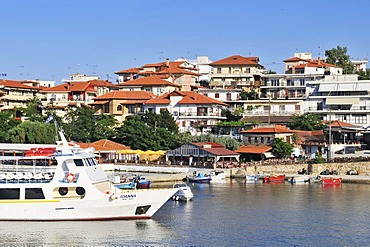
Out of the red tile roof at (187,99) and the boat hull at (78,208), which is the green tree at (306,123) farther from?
the boat hull at (78,208)

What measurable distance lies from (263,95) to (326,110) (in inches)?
416

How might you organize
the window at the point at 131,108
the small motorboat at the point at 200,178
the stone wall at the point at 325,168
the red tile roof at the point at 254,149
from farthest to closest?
the window at the point at 131,108
the red tile roof at the point at 254,149
the stone wall at the point at 325,168
the small motorboat at the point at 200,178

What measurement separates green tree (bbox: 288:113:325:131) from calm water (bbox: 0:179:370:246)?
90.9 ft

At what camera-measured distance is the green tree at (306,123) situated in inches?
2864

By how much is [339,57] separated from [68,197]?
75.7 meters

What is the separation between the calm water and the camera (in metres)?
31.0

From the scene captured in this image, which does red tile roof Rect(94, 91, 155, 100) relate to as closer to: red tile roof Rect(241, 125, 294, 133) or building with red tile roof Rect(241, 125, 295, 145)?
building with red tile roof Rect(241, 125, 295, 145)

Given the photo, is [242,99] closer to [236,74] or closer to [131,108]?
[236,74]

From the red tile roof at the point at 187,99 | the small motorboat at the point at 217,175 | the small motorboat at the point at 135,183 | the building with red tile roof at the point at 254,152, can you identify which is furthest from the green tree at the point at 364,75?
the small motorboat at the point at 135,183

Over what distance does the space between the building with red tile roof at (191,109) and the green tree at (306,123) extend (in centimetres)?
893

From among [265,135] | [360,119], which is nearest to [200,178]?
[265,135]

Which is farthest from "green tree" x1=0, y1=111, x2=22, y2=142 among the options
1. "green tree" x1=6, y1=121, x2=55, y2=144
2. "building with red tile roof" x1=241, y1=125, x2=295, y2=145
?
"building with red tile roof" x1=241, y1=125, x2=295, y2=145

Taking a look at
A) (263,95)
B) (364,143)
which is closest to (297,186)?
(364,143)

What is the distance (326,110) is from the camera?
258 feet
